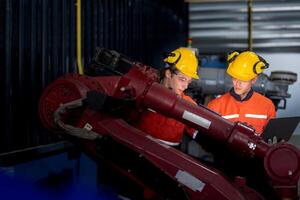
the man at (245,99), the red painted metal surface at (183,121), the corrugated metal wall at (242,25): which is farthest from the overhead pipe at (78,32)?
the corrugated metal wall at (242,25)

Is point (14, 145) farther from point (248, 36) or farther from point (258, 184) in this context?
point (248, 36)

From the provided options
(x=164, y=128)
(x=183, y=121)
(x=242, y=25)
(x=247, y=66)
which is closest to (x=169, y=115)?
(x=183, y=121)

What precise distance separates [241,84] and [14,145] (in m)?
1.67

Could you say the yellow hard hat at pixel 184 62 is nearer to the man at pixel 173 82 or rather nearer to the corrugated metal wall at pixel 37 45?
the man at pixel 173 82

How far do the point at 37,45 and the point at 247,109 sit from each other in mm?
1580

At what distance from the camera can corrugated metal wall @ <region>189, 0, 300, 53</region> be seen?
17.1 ft

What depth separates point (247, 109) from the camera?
3.22m

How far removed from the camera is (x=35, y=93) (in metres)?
2.57

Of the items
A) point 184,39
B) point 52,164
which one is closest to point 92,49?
point 52,164

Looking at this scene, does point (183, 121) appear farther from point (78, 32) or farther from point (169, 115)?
point (78, 32)

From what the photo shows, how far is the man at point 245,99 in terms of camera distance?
313 centimetres

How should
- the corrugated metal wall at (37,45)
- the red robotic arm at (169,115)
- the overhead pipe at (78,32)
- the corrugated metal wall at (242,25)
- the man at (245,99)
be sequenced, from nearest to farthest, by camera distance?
the red robotic arm at (169,115)
the corrugated metal wall at (37,45)
the overhead pipe at (78,32)
the man at (245,99)
the corrugated metal wall at (242,25)

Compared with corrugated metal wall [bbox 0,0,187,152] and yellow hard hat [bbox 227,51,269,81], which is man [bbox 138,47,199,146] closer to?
yellow hard hat [bbox 227,51,269,81]

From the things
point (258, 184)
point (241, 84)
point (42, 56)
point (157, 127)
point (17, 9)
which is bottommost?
point (258, 184)
